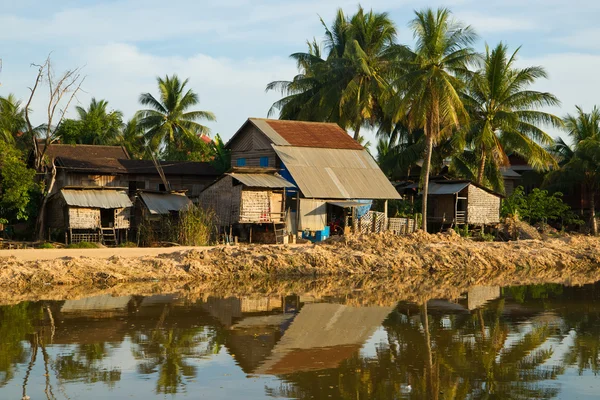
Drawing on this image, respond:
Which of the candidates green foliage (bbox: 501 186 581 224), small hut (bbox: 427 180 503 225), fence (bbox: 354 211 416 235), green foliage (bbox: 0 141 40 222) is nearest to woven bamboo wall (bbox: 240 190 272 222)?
fence (bbox: 354 211 416 235)

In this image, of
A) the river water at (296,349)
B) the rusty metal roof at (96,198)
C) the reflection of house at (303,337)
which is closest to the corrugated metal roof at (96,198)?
the rusty metal roof at (96,198)

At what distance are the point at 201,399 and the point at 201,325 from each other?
428 centimetres

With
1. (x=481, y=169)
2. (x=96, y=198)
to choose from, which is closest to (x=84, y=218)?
(x=96, y=198)

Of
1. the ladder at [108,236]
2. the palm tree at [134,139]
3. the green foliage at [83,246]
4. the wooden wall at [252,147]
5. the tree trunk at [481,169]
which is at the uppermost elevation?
the palm tree at [134,139]

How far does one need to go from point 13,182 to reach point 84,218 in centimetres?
250

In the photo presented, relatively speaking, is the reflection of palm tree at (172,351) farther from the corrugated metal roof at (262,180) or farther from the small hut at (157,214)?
the corrugated metal roof at (262,180)

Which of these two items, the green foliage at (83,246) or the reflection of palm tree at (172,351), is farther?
the green foliage at (83,246)

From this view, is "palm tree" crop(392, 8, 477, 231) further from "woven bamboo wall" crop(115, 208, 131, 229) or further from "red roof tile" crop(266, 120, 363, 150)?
"woven bamboo wall" crop(115, 208, 131, 229)

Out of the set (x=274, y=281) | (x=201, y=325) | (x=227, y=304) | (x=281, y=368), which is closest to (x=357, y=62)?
(x=274, y=281)

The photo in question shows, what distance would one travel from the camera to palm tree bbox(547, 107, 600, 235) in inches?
1264

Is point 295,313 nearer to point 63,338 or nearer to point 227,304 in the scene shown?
point 227,304

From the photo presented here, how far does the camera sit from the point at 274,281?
61.2 feet

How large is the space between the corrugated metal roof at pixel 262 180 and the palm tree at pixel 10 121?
982 centimetres

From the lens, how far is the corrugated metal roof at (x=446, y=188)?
30.2 meters
